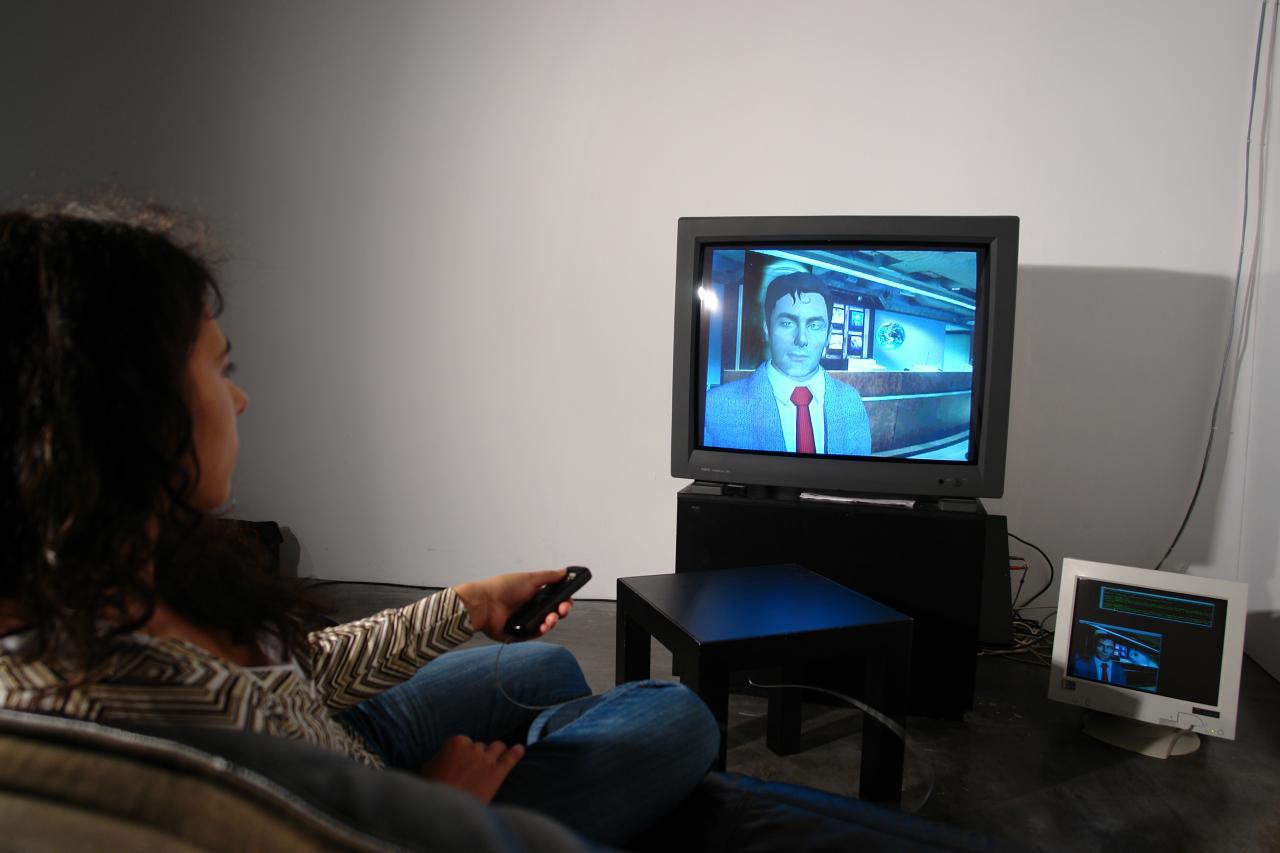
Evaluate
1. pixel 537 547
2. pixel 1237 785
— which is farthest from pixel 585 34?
pixel 1237 785

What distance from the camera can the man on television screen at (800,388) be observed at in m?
2.10

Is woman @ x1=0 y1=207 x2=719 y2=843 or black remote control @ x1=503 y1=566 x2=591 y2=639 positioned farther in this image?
black remote control @ x1=503 y1=566 x2=591 y2=639

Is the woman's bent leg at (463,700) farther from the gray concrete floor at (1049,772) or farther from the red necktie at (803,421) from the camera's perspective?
the red necktie at (803,421)

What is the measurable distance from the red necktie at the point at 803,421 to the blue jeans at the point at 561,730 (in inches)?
38.7

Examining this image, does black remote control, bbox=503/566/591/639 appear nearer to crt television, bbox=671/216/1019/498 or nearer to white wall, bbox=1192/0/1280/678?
crt television, bbox=671/216/1019/498

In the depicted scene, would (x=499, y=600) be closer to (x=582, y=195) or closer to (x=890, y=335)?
(x=890, y=335)

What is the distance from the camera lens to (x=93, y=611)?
0.64 m

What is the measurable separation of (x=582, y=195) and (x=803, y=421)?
1317 millimetres

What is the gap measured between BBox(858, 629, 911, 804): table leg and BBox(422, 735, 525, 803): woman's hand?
869 millimetres

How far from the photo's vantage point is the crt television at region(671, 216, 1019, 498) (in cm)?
202

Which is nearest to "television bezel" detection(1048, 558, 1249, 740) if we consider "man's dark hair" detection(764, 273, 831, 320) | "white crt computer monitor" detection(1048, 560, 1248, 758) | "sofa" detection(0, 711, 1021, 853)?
"white crt computer monitor" detection(1048, 560, 1248, 758)

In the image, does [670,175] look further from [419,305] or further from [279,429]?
[279,429]

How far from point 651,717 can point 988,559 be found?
5.29 feet

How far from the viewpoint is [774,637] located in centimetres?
A: 151
